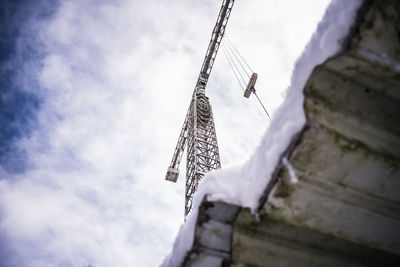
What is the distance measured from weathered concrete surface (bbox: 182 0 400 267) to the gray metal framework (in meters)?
8.59

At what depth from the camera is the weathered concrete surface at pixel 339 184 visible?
1.06m

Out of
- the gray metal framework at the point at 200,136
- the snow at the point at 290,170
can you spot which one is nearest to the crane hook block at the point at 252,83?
the gray metal framework at the point at 200,136

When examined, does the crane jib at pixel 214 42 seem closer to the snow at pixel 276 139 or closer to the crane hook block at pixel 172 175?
the crane hook block at pixel 172 175

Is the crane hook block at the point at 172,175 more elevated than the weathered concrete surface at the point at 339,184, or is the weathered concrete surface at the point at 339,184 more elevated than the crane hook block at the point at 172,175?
the weathered concrete surface at the point at 339,184

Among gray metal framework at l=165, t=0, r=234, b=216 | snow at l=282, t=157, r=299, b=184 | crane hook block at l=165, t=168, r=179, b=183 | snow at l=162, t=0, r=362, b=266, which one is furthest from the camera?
crane hook block at l=165, t=168, r=179, b=183

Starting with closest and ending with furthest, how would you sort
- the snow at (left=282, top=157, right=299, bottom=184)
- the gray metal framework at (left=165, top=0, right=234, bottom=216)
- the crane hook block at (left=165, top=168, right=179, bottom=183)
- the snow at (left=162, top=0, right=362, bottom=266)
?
the snow at (left=162, top=0, right=362, bottom=266)
the snow at (left=282, top=157, right=299, bottom=184)
the gray metal framework at (left=165, top=0, right=234, bottom=216)
the crane hook block at (left=165, top=168, right=179, bottom=183)

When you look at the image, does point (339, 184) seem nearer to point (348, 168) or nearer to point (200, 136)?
point (348, 168)

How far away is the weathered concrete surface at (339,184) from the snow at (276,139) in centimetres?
4

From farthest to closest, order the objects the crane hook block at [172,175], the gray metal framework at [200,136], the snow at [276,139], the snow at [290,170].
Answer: the crane hook block at [172,175], the gray metal framework at [200,136], the snow at [290,170], the snow at [276,139]

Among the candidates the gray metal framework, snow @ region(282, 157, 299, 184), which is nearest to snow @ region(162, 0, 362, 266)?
snow @ region(282, 157, 299, 184)

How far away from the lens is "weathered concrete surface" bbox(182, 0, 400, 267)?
106cm

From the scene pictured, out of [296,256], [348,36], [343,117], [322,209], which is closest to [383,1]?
[348,36]

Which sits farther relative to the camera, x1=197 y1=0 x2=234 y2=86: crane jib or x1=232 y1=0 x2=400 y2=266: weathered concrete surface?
x1=197 y1=0 x2=234 y2=86: crane jib

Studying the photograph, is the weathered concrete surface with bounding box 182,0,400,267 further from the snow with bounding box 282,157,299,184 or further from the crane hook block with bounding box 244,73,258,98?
the crane hook block with bounding box 244,73,258,98
